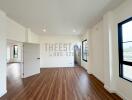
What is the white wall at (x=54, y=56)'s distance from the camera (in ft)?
34.6

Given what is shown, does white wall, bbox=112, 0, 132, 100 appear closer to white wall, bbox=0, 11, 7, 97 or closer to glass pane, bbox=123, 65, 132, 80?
glass pane, bbox=123, 65, 132, 80

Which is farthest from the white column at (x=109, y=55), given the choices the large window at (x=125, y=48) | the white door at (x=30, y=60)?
the white door at (x=30, y=60)

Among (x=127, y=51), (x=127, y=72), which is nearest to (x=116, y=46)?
(x=127, y=51)

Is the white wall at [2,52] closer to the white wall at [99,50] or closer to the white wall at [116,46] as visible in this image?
the white wall at [116,46]

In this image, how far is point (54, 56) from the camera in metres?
10.6

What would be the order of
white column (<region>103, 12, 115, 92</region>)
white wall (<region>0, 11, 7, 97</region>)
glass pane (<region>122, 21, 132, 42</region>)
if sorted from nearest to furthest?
glass pane (<region>122, 21, 132, 42</region>) → white wall (<region>0, 11, 7, 97</region>) → white column (<region>103, 12, 115, 92</region>)

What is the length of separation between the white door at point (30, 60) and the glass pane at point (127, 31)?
5.33 m

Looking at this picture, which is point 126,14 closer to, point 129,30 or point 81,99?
point 129,30

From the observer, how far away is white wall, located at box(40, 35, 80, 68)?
10.5 m

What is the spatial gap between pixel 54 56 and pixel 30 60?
11.5ft

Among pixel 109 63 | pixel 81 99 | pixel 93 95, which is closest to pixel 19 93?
pixel 81 99

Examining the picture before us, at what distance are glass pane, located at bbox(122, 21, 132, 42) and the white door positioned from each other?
17.5ft

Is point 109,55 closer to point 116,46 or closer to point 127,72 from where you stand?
point 116,46

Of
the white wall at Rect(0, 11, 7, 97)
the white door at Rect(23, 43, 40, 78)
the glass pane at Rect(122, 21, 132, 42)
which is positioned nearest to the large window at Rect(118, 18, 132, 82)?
the glass pane at Rect(122, 21, 132, 42)
